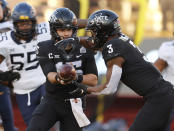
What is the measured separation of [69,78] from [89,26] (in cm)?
56

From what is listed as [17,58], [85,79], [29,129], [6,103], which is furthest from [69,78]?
[6,103]

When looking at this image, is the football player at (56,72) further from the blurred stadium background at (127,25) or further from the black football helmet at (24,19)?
the blurred stadium background at (127,25)

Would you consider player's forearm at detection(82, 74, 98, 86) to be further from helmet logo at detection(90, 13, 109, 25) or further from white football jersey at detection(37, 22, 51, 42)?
white football jersey at detection(37, 22, 51, 42)

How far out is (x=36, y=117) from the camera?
4.76 m

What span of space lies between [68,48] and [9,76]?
1.41 meters

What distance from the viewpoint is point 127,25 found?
9.67m

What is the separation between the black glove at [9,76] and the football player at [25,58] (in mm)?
63

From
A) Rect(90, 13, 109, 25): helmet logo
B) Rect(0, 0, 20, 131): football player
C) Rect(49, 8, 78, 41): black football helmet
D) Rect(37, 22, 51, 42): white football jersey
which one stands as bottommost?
Rect(0, 0, 20, 131): football player

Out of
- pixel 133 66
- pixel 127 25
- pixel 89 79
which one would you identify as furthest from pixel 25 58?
pixel 127 25

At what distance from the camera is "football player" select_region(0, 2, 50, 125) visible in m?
5.83

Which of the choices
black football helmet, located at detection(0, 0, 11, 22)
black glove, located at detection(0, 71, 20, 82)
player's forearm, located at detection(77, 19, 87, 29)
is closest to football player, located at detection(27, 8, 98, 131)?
player's forearm, located at detection(77, 19, 87, 29)

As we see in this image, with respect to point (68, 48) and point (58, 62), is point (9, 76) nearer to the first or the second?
point (58, 62)

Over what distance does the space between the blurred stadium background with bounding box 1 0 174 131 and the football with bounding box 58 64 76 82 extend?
186 inches

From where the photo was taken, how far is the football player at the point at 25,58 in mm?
5828
